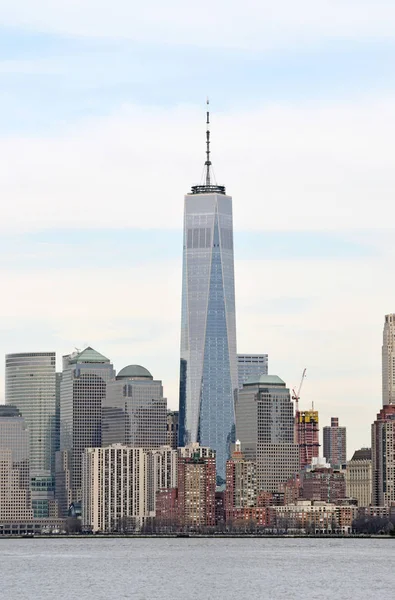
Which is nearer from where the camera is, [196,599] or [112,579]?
[196,599]

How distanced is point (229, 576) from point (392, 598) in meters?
33.5

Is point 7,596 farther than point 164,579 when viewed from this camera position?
No

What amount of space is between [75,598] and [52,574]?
39.0 m

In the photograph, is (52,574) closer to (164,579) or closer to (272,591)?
(164,579)

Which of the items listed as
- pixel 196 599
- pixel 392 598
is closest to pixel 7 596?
pixel 196 599

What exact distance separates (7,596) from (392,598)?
31563 millimetres

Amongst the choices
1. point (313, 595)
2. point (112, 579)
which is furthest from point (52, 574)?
point (313, 595)

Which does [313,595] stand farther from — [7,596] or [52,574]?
[52,574]

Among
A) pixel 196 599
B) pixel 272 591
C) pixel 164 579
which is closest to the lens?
pixel 196 599

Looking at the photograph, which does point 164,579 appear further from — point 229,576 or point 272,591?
point 272,591

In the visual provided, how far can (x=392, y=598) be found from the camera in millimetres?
154500

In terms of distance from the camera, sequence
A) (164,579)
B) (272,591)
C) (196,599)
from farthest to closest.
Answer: (164,579) → (272,591) → (196,599)

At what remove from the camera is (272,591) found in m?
163

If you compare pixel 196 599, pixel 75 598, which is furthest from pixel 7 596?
pixel 196 599
